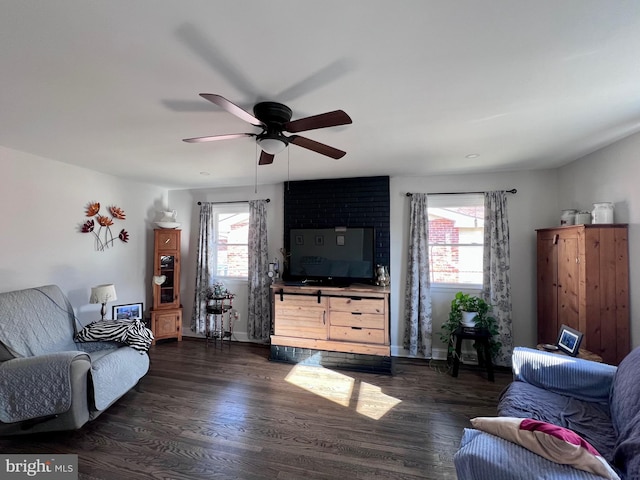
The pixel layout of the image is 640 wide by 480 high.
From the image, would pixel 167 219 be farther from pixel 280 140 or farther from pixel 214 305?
pixel 280 140

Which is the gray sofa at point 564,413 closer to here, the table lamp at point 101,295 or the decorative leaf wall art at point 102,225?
the table lamp at point 101,295

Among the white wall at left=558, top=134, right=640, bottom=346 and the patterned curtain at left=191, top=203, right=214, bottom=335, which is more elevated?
the white wall at left=558, top=134, right=640, bottom=346

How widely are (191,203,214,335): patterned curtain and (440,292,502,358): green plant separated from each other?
3516mm

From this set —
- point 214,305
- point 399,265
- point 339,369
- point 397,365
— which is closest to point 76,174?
point 214,305

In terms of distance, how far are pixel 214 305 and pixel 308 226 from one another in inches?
74.5

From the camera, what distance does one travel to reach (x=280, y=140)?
1681 mm

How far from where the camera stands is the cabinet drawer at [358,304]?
10.2 feet

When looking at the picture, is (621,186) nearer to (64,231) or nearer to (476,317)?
(476,317)

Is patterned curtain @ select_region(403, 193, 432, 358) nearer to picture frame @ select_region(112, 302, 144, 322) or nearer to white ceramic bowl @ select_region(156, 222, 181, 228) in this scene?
white ceramic bowl @ select_region(156, 222, 181, 228)

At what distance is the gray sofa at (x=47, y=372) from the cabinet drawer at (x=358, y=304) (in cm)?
212
